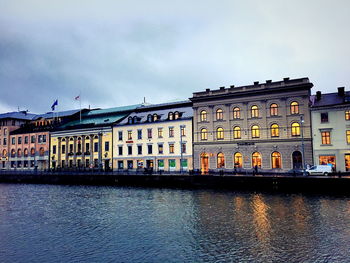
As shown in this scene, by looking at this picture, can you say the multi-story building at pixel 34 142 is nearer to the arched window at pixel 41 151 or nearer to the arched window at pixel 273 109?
the arched window at pixel 41 151

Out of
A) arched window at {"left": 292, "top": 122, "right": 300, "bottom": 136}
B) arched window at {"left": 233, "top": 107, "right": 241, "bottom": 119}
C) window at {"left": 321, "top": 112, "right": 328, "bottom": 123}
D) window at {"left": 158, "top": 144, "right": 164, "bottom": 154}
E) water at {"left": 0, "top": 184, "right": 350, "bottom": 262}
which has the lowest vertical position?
water at {"left": 0, "top": 184, "right": 350, "bottom": 262}

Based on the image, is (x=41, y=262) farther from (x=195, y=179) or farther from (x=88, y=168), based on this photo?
(x=88, y=168)

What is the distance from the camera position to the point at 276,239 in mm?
20891

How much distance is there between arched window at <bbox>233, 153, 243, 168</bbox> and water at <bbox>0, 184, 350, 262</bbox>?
20.7 meters

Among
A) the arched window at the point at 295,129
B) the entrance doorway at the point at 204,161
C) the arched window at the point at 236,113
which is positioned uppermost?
the arched window at the point at 236,113

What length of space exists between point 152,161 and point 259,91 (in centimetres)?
2681

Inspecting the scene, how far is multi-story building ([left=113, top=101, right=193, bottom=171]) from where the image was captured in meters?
64.5

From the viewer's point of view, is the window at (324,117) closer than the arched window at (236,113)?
Yes

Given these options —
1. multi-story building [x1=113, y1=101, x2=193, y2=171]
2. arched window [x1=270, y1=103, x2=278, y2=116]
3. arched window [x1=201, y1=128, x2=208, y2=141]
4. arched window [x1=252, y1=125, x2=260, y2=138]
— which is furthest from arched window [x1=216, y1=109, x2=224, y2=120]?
arched window [x1=270, y1=103, x2=278, y2=116]

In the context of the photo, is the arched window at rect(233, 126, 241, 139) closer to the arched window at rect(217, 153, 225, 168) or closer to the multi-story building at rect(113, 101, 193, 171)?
the arched window at rect(217, 153, 225, 168)

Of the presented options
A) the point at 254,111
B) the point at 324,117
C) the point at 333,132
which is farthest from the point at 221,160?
the point at 333,132

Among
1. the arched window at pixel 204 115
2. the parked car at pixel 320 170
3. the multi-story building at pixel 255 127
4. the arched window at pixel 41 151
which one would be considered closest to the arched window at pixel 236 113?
the multi-story building at pixel 255 127

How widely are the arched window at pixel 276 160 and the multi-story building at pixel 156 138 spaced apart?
1619 centimetres

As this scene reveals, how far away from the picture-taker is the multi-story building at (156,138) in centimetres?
6450
